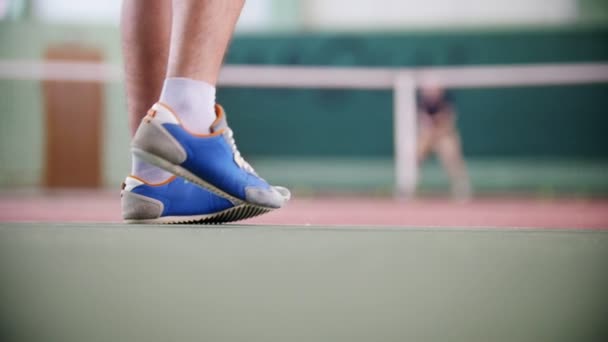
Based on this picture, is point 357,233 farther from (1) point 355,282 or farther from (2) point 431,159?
(2) point 431,159

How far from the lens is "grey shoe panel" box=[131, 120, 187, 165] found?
2.55 feet

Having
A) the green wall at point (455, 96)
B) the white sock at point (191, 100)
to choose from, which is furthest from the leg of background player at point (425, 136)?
the white sock at point (191, 100)

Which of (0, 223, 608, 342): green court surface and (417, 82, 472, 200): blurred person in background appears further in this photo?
(417, 82, 472, 200): blurred person in background

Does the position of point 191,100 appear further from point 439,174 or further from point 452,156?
point 439,174

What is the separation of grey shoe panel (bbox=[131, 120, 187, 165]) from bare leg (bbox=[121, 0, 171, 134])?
0.18 m

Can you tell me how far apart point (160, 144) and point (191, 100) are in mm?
61

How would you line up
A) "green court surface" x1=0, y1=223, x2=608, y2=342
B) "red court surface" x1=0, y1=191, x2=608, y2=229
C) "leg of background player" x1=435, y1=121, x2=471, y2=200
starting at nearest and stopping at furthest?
"green court surface" x1=0, y1=223, x2=608, y2=342, "red court surface" x1=0, y1=191, x2=608, y2=229, "leg of background player" x1=435, y1=121, x2=471, y2=200

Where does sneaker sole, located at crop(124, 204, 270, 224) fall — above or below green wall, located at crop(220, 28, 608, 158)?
below

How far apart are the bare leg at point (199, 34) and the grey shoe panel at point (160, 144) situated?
66 mm

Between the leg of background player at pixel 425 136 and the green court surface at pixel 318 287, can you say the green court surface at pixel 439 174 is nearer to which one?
the leg of background player at pixel 425 136

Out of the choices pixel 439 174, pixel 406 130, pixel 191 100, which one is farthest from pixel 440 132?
pixel 191 100

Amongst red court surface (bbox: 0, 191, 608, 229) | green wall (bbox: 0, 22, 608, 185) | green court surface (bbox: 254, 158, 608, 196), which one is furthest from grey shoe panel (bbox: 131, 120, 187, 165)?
green wall (bbox: 0, 22, 608, 185)

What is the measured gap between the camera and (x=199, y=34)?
30.8 inches

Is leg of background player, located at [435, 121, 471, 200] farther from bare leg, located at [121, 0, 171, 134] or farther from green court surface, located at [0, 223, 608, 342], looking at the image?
green court surface, located at [0, 223, 608, 342]
